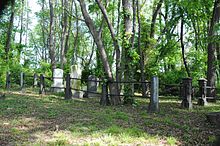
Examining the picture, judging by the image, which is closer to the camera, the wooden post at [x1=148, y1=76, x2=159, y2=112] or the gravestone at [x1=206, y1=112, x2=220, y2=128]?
the gravestone at [x1=206, y1=112, x2=220, y2=128]

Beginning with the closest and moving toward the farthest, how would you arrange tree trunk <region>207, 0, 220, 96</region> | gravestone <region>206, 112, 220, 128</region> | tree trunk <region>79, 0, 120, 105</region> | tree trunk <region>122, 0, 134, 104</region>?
gravestone <region>206, 112, 220, 128</region>, tree trunk <region>79, 0, 120, 105</region>, tree trunk <region>122, 0, 134, 104</region>, tree trunk <region>207, 0, 220, 96</region>

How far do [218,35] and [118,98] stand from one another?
479 centimetres

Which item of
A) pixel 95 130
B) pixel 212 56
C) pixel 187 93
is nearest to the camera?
pixel 95 130

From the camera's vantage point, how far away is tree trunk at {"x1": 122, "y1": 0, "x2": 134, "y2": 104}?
11.6m

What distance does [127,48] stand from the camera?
11.8 m

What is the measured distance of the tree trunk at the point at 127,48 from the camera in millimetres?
11641

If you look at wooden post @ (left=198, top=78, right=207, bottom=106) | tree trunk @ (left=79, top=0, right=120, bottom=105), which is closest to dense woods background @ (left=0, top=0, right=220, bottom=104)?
tree trunk @ (left=79, top=0, right=120, bottom=105)

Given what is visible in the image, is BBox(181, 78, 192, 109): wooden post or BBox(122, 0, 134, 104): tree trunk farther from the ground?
BBox(122, 0, 134, 104): tree trunk

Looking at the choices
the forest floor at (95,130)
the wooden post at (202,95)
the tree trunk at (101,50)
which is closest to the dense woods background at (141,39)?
the tree trunk at (101,50)

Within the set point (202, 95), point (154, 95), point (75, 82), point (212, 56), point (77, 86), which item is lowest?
point (202, 95)

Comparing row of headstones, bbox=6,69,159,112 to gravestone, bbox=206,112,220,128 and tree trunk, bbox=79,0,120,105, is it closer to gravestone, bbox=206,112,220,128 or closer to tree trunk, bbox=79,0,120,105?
tree trunk, bbox=79,0,120,105

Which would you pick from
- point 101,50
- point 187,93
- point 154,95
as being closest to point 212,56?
point 187,93

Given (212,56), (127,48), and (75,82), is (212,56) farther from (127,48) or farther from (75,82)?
(75,82)

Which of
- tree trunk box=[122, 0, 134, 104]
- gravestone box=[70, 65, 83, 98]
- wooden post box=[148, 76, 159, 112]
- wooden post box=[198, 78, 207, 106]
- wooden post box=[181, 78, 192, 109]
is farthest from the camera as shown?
gravestone box=[70, 65, 83, 98]
